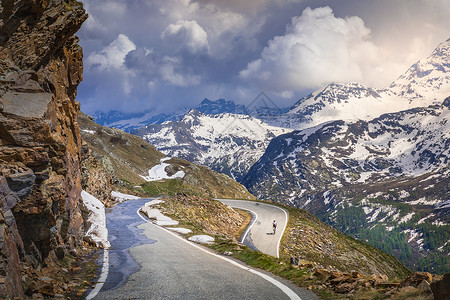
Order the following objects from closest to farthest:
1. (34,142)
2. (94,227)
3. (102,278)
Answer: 1. (102,278)
2. (34,142)
3. (94,227)

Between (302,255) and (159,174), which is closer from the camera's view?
(302,255)

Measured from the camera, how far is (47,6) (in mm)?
16234

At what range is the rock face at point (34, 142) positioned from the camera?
10.0 metres

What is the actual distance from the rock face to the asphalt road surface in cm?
281

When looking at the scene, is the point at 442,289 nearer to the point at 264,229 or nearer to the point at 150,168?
the point at 264,229

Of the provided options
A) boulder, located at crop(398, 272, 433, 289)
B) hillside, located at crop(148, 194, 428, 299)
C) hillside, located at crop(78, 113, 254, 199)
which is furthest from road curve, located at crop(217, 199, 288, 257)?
hillside, located at crop(78, 113, 254, 199)

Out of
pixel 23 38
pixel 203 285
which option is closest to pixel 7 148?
pixel 23 38

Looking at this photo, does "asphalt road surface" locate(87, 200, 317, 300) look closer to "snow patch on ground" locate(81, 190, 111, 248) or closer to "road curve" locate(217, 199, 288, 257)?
"snow patch on ground" locate(81, 190, 111, 248)

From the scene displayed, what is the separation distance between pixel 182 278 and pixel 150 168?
153435 mm

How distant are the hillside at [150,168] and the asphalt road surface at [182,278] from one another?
83.2 meters

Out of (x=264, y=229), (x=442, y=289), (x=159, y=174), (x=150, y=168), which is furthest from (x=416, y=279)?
(x=150, y=168)

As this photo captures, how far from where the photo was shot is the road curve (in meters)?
35.0

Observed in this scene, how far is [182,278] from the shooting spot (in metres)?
11.4

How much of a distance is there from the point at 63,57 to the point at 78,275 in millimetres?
14752
